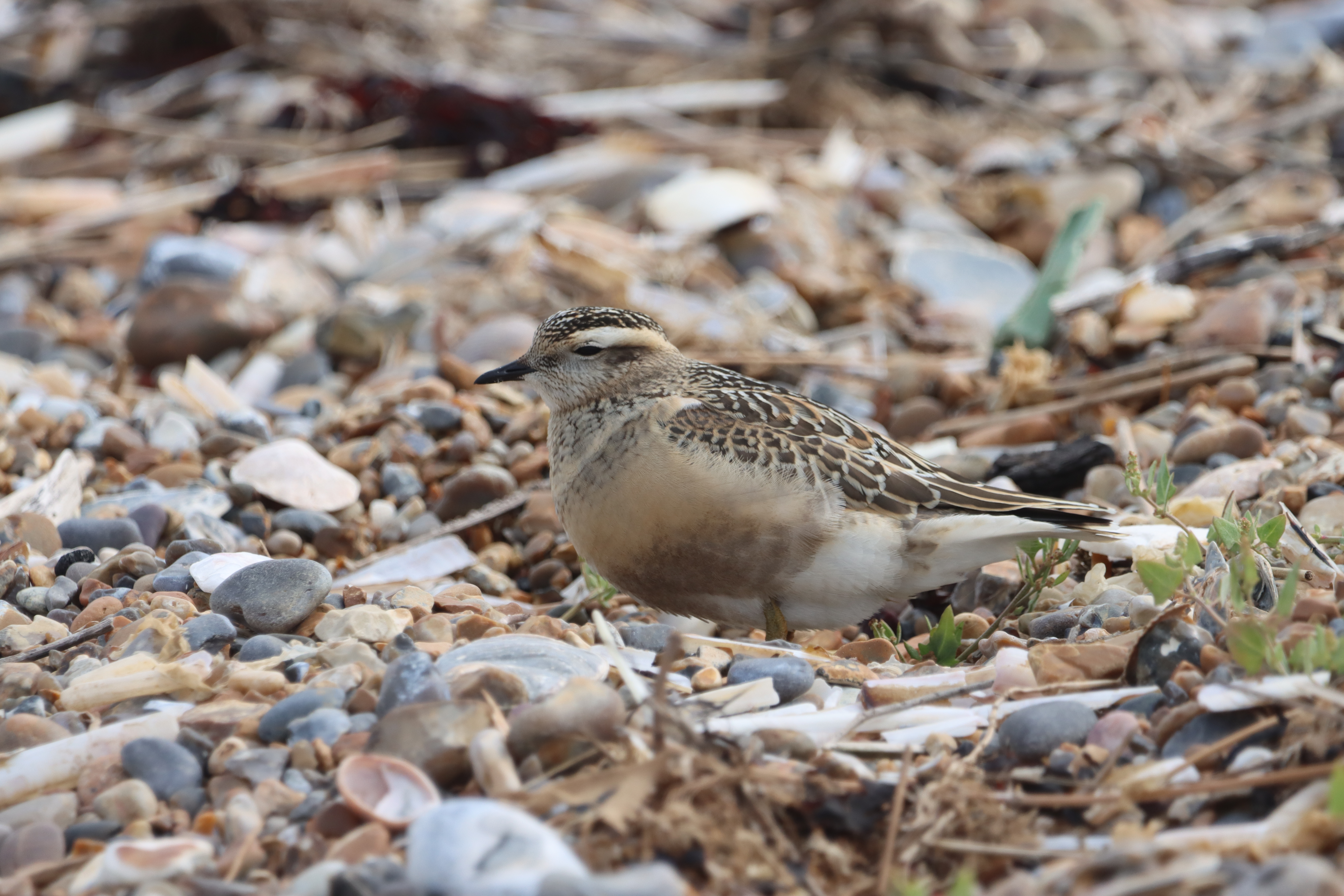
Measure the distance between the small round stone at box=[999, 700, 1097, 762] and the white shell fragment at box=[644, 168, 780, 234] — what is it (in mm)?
6167

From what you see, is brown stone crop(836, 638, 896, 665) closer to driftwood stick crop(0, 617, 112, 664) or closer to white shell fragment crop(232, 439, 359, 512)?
driftwood stick crop(0, 617, 112, 664)

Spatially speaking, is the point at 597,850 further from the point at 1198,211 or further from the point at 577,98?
the point at 577,98

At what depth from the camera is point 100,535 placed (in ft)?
17.4

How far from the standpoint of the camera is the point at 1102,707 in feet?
11.7

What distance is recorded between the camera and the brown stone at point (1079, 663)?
373 cm

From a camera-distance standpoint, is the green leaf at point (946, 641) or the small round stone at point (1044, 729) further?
the green leaf at point (946, 641)

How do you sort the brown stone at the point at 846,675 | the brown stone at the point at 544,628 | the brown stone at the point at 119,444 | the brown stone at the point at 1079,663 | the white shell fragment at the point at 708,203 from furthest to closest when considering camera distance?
the white shell fragment at the point at 708,203 → the brown stone at the point at 119,444 → the brown stone at the point at 544,628 → the brown stone at the point at 846,675 → the brown stone at the point at 1079,663

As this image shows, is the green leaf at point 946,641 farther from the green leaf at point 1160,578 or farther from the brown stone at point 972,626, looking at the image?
the green leaf at point 1160,578

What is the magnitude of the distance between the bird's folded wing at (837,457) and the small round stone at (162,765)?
195cm

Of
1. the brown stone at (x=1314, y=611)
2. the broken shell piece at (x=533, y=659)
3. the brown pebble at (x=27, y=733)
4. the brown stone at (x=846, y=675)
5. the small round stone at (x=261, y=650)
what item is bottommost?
the brown stone at (x=846, y=675)

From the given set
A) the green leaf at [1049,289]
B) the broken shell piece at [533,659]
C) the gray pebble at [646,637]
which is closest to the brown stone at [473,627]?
the broken shell piece at [533,659]

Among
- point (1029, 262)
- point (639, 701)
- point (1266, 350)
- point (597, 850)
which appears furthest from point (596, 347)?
point (1029, 262)

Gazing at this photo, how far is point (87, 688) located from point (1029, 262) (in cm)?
751

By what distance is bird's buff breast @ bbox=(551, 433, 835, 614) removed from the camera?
4582 mm
